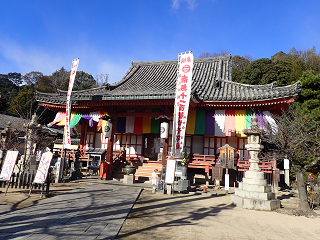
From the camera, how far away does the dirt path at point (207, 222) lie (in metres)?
4.88

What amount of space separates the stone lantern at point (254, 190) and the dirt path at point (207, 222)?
356 mm

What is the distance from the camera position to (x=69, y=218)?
5.43 m

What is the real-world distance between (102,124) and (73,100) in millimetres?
2938

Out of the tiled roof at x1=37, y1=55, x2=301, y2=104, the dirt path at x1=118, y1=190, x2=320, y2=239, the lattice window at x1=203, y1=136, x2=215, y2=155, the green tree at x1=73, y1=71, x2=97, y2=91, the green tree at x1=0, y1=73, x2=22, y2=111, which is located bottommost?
the dirt path at x1=118, y1=190, x2=320, y2=239

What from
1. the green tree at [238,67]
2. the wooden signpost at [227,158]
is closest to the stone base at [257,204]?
the wooden signpost at [227,158]

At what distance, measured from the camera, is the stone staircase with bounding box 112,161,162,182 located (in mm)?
12828

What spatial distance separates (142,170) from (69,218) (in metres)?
7.90

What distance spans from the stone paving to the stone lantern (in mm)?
4100

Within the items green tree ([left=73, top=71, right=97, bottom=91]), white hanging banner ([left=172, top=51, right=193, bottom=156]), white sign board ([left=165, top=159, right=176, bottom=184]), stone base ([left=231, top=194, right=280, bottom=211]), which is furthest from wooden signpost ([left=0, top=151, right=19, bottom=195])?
green tree ([left=73, top=71, right=97, bottom=91])

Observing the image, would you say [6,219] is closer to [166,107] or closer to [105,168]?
[105,168]

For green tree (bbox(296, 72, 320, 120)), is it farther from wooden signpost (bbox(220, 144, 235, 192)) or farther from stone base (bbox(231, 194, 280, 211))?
stone base (bbox(231, 194, 280, 211))

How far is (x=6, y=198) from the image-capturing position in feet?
23.9

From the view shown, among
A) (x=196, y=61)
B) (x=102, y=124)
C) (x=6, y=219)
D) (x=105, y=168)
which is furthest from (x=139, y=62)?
(x=6, y=219)

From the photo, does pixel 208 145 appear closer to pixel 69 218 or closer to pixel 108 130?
pixel 108 130
